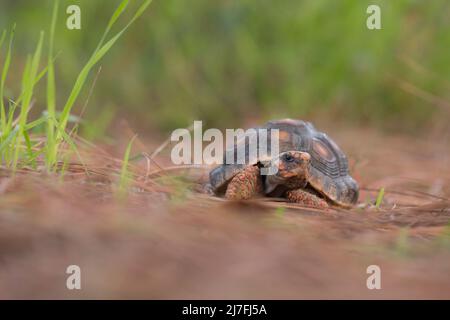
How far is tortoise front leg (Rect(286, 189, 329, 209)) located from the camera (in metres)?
3.10

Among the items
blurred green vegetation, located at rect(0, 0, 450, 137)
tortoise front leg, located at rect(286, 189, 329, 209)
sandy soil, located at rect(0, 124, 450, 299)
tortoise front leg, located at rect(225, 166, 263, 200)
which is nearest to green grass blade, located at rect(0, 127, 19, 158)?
sandy soil, located at rect(0, 124, 450, 299)

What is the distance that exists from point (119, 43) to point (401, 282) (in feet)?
18.1

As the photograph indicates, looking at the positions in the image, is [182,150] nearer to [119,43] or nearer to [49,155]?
[49,155]

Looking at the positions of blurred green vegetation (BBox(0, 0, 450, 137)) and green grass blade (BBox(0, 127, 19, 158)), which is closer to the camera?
green grass blade (BBox(0, 127, 19, 158))

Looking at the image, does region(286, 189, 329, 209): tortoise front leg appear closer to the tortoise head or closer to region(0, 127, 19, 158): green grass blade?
the tortoise head

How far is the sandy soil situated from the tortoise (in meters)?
0.26

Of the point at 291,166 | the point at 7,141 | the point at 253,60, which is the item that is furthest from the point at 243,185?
the point at 253,60

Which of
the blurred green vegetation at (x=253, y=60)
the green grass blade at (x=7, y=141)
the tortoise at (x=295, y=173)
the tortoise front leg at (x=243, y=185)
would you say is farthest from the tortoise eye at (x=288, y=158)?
the blurred green vegetation at (x=253, y=60)

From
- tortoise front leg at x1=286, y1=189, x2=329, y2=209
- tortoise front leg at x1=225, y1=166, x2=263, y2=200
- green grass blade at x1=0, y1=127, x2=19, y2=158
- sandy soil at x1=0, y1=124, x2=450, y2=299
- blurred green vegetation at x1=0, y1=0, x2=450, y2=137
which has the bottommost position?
sandy soil at x1=0, y1=124, x2=450, y2=299

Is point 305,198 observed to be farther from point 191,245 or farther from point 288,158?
point 191,245

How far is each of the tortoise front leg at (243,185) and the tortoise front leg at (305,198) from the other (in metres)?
0.17

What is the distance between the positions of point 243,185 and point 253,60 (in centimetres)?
351

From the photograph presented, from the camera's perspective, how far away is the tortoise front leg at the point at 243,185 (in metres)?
3.09

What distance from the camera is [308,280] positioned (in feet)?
6.07
